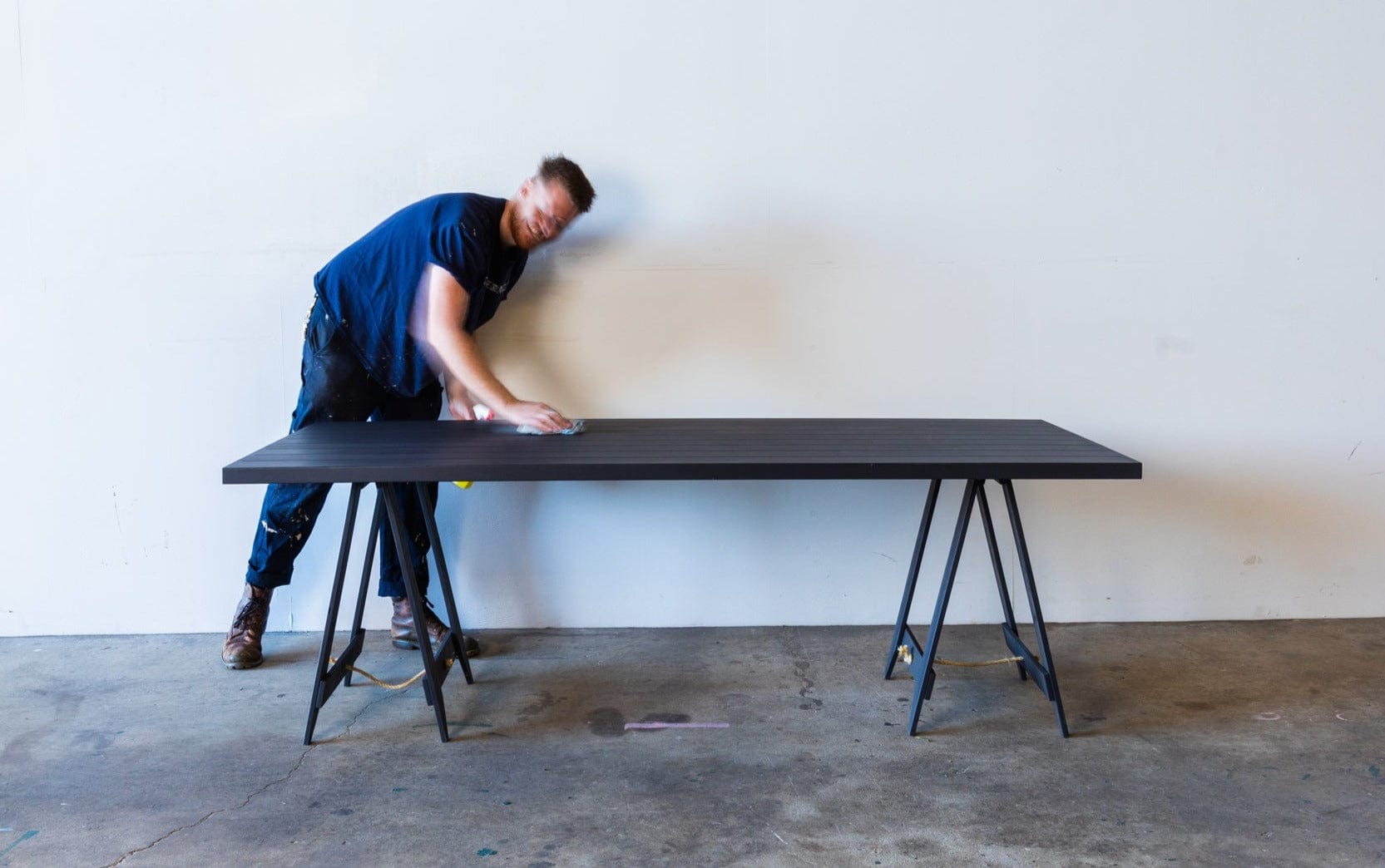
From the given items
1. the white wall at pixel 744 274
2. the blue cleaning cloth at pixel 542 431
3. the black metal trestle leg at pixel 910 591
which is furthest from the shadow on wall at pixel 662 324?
the black metal trestle leg at pixel 910 591

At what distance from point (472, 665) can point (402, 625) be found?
0.31 meters

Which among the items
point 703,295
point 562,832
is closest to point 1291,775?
point 562,832

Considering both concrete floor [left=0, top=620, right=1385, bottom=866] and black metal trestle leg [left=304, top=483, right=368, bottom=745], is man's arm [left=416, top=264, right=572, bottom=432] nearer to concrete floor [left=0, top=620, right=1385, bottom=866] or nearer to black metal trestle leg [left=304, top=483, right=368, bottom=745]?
black metal trestle leg [left=304, top=483, right=368, bottom=745]

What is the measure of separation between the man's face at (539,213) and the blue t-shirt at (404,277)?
0.06 meters

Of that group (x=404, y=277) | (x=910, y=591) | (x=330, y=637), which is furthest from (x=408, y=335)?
(x=910, y=591)

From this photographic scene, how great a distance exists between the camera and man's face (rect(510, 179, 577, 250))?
9.09 ft

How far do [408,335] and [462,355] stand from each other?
0.35 m

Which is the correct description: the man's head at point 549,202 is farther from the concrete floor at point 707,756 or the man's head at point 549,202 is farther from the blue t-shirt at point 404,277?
the concrete floor at point 707,756

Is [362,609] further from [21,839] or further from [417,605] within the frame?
[21,839]

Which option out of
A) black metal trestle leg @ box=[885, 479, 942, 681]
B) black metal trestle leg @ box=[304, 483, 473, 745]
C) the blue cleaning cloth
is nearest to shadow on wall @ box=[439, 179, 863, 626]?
the blue cleaning cloth

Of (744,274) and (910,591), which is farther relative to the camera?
(744,274)

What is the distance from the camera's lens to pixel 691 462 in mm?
2295

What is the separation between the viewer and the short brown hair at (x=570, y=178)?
276 centimetres

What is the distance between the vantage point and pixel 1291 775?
233 centimetres
